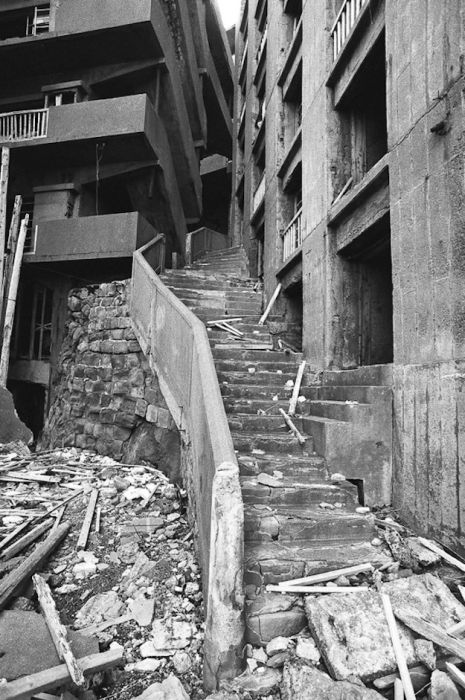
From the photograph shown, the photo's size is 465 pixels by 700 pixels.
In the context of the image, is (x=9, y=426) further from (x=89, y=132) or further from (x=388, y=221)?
(x=89, y=132)

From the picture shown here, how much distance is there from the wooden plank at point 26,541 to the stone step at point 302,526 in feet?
8.43

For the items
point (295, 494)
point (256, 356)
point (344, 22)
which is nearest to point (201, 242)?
point (344, 22)

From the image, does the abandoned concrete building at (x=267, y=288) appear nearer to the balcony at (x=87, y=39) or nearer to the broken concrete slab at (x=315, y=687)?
the balcony at (x=87, y=39)

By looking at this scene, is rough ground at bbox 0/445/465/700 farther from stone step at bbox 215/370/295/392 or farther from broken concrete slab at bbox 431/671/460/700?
stone step at bbox 215/370/295/392

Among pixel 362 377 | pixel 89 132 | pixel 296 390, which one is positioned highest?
pixel 89 132

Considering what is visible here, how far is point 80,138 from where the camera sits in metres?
11.9

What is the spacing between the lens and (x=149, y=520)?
5.23 m

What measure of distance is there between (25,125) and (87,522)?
1299 centimetres

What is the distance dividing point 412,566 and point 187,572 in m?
2.04

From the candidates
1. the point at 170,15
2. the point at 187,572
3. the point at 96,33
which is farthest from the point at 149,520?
the point at 170,15

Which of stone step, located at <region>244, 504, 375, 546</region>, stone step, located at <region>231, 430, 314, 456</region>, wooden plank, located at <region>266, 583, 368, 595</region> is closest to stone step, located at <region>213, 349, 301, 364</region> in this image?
stone step, located at <region>231, 430, 314, 456</region>

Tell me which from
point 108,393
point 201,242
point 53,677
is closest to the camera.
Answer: point 53,677

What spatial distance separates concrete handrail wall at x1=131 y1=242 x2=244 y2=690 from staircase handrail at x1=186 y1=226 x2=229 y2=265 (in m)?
10.6

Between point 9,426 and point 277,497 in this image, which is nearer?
point 277,497
